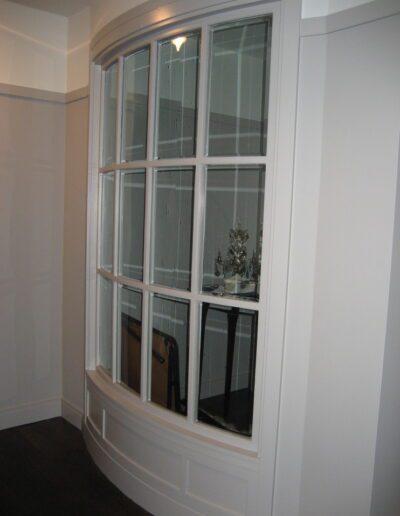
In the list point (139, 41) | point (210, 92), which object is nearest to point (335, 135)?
point (210, 92)

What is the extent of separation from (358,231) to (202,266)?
0.70 m

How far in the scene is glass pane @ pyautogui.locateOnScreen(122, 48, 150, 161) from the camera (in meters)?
2.41

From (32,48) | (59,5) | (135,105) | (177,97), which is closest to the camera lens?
(177,97)

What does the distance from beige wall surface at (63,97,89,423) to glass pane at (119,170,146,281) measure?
0.57 meters

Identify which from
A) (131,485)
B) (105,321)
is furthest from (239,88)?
(131,485)

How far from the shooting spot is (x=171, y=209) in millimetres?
2305

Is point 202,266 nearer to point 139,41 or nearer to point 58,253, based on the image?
point 139,41

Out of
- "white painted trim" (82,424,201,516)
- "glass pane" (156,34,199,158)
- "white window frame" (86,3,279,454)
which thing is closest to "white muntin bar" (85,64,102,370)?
"white window frame" (86,3,279,454)

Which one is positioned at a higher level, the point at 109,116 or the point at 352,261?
the point at 109,116

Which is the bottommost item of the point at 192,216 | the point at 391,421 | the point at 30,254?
the point at 391,421

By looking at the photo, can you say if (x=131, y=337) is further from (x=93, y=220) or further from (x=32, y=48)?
(x=32, y=48)

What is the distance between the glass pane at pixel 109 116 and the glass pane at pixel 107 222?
0.11 m

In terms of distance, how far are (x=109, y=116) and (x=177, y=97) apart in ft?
2.02

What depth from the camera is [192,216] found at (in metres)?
2.19
